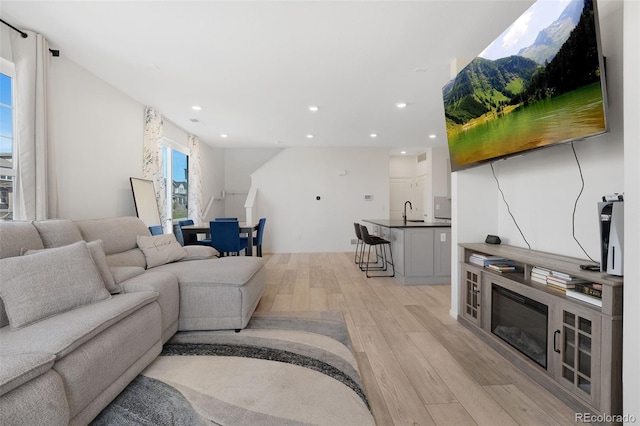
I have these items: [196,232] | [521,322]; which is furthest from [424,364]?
[196,232]

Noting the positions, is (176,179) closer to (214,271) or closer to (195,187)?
(195,187)

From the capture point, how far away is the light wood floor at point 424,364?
152cm

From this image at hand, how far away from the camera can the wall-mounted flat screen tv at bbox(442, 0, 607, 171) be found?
1.46 metres

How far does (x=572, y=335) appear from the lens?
5.22 feet

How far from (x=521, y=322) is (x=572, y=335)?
0.46 meters

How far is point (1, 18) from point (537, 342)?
4.66 metres

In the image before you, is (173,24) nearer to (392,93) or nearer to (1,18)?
(1,18)

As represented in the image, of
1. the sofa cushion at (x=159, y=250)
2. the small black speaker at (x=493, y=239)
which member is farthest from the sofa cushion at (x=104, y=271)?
the small black speaker at (x=493, y=239)

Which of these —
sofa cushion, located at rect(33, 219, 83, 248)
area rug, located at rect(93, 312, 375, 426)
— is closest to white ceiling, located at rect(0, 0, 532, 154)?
sofa cushion, located at rect(33, 219, 83, 248)

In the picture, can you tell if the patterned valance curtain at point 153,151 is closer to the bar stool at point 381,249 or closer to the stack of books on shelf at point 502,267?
the bar stool at point 381,249

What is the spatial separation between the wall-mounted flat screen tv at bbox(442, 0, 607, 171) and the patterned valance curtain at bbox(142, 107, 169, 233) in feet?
13.7

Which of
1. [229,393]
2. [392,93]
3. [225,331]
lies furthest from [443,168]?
[229,393]

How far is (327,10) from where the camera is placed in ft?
6.82

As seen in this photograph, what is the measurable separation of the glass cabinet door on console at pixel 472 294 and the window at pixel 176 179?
16.3 feet
